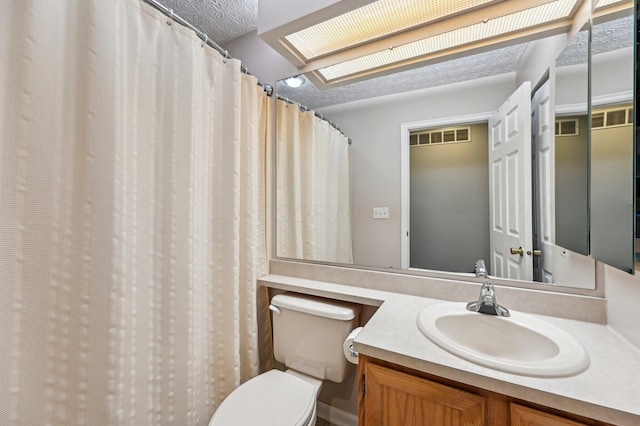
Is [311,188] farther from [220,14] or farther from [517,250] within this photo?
[220,14]

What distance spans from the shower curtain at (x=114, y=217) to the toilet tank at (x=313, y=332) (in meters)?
0.26

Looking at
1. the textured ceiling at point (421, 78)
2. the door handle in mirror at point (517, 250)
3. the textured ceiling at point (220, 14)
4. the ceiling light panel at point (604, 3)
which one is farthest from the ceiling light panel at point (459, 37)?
the door handle in mirror at point (517, 250)

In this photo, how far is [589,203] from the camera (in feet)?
2.80

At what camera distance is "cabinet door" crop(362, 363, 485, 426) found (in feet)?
2.27

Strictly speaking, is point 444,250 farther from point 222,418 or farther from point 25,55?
point 25,55

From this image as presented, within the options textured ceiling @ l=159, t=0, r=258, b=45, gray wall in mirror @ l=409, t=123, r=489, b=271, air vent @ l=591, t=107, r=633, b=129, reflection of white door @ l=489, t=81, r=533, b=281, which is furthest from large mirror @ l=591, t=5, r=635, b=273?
textured ceiling @ l=159, t=0, r=258, b=45

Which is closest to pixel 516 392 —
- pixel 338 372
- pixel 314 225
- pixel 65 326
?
pixel 338 372

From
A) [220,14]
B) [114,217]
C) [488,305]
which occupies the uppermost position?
[220,14]

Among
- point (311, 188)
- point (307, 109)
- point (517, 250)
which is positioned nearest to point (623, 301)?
point (517, 250)

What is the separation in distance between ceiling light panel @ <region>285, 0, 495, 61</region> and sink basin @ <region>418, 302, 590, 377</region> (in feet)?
4.20

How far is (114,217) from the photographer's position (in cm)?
85

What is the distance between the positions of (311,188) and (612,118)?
1305mm

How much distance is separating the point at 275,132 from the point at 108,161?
1.03 meters

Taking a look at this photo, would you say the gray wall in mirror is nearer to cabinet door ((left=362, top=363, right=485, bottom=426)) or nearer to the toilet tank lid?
the toilet tank lid
